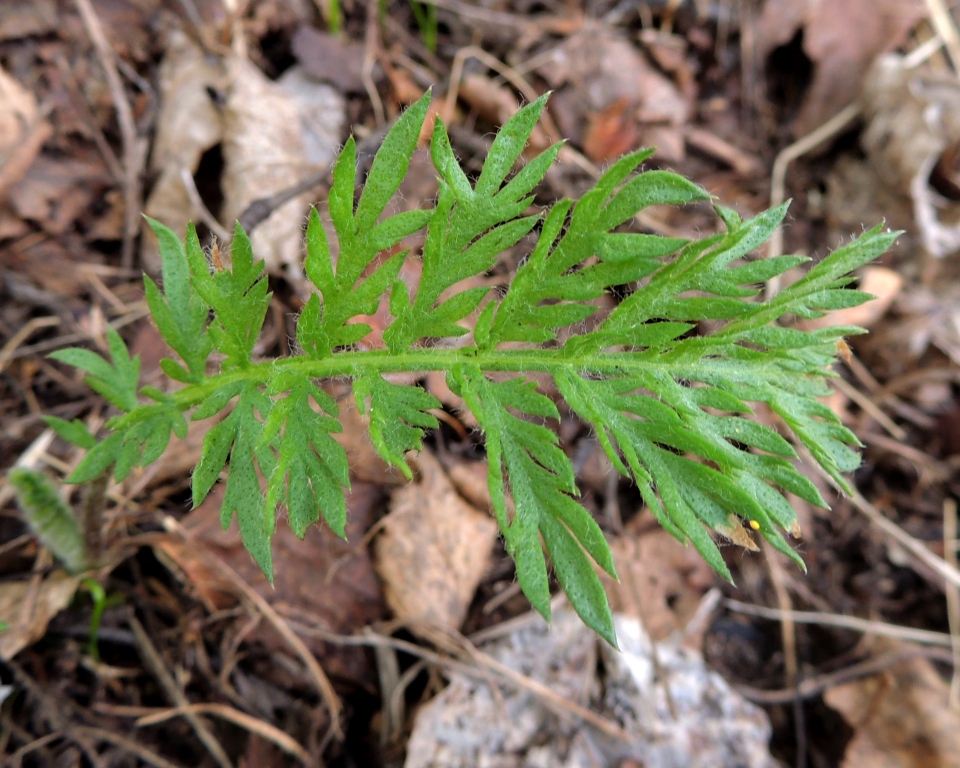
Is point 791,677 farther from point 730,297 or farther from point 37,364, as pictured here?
point 37,364

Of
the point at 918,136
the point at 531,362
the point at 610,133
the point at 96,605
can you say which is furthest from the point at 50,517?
the point at 918,136

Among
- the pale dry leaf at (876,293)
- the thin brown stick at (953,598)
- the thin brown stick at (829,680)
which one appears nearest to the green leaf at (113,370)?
the thin brown stick at (829,680)

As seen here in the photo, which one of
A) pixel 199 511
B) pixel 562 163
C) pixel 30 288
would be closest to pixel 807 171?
pixel 562 163

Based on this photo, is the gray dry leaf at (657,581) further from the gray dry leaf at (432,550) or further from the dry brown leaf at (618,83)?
the dry brown leaf at (618,83)

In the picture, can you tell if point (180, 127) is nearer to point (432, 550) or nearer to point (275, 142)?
point (275, 142)

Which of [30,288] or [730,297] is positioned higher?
[30,288]

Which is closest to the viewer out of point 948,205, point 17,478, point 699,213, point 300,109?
point 17,478

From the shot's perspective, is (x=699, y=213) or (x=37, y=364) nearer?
(x=37, y=364)
